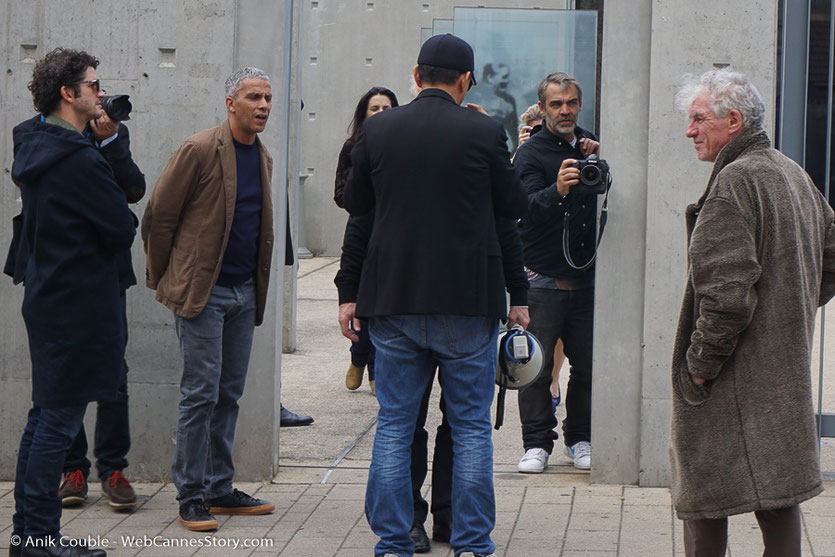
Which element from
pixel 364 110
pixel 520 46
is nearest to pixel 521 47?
pixel 520 46

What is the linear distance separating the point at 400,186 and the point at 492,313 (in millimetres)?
560

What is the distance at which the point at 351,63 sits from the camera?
748 inches

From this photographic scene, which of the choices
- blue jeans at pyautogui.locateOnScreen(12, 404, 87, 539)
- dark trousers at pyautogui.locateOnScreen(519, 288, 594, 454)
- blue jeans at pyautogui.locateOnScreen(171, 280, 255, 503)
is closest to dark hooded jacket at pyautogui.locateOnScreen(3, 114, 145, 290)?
blue jeans at pyautogui.locateOnScreen(171, 280, 255, 503)

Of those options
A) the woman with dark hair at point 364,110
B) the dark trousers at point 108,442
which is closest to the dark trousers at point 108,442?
the dark trousers at point 108,442

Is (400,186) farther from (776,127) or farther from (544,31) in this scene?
(544,31)

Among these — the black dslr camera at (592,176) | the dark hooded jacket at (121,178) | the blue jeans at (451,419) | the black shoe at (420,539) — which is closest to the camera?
the blue jeans at (451,419)

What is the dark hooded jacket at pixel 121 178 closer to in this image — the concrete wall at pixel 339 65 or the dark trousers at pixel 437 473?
the dark trousers at pixel 437 473

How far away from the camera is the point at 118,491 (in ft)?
17.8

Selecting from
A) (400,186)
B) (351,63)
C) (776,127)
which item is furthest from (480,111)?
(351,63)

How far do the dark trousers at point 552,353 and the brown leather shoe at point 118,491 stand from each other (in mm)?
1992

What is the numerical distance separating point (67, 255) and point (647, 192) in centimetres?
268

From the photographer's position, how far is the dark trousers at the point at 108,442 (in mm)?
Result: 5496

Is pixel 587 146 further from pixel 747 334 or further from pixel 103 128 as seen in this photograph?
pixel 747 334

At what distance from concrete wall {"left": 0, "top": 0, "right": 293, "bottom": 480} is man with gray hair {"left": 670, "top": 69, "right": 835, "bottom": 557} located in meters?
2.59
